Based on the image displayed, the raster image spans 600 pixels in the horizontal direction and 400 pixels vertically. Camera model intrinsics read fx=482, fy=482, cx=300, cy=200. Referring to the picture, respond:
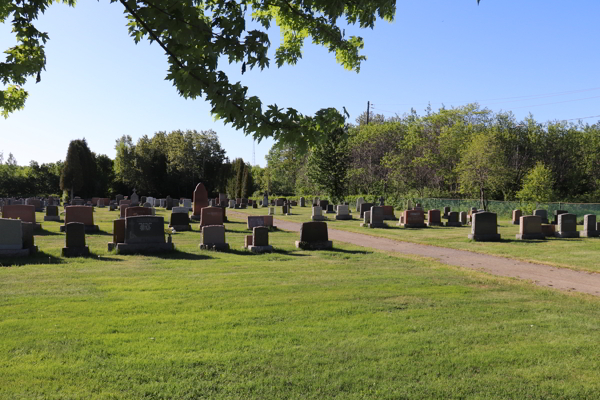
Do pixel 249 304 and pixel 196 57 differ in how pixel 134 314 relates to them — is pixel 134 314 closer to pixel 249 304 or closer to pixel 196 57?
pixel 249 304

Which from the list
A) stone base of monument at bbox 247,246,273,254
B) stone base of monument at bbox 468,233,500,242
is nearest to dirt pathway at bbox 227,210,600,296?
stone base of monument at bbox 468,233,500,242

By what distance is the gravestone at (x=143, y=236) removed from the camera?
581 inches

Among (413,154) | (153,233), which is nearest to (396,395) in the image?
(153,233)

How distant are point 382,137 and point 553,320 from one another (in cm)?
5096

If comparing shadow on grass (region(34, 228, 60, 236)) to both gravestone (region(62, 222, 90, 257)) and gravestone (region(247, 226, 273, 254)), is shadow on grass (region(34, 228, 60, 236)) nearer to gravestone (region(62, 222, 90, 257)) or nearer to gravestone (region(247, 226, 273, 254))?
gravestone (region(62, 222, 90, 257))

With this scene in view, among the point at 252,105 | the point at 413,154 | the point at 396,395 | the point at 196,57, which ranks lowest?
the point at 396,395

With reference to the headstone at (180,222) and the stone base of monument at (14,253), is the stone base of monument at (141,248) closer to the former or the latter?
the stone base of monument at (14,253)

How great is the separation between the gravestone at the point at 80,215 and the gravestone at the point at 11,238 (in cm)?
737

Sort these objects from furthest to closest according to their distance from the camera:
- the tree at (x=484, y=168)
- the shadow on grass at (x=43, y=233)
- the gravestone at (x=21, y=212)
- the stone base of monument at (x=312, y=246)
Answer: the tree at (x=484, y=168) < the gravestone at (x=21, y=212) < the shadow on grass at (x=43, y=233) < the stone base of monument at (x=312, y=246)

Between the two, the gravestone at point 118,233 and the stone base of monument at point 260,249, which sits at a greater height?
the gravestone at point 118,233

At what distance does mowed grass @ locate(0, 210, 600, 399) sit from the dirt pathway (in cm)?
114

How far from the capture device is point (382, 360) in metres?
5.51

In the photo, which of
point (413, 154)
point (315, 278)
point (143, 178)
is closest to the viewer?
point (315, 278)

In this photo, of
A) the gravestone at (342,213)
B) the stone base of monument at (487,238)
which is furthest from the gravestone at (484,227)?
the gravestone at (342,213)
